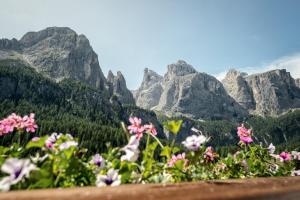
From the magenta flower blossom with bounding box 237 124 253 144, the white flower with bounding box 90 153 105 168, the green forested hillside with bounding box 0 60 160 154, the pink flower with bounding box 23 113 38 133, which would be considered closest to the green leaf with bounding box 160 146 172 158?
the white flower with bounding box 90 153 105 168

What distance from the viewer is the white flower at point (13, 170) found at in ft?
5.01

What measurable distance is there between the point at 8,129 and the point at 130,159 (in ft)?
6.68

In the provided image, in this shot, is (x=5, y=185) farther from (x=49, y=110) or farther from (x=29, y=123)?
(x=49, y=110)

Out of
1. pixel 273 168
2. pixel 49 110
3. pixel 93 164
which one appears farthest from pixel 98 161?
pixel 49 110

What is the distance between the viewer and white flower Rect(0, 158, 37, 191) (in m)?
1.53

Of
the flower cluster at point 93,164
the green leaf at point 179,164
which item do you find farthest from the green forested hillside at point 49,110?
the green leaf at point 179,164

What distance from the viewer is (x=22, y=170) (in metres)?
1.62

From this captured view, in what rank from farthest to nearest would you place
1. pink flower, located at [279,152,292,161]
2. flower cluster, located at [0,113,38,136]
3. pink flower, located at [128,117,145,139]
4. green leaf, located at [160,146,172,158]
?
pink flower, located at [279,152,292,161], flower cluster, located at [0,113,38,136], pink flower, located at [128,117,145,139], green leaf, located at [160,146,172,158]

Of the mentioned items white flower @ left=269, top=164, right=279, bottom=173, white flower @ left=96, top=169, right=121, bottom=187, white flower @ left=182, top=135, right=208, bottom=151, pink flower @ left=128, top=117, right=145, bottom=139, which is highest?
pink flower @ left=128, top=117, right=145, bottom=139

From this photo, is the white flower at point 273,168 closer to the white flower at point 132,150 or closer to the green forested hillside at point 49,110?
the white flower at point 132,150

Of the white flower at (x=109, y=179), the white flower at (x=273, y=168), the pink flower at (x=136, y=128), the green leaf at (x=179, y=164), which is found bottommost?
the white flower at (x=273, y=168)

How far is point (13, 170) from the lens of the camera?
5.17ft

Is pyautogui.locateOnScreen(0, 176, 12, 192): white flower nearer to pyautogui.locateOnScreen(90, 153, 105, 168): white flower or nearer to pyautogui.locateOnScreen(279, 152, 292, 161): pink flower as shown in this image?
pyautogui.locateOnScreen(90, 153, 105, 168): white flower

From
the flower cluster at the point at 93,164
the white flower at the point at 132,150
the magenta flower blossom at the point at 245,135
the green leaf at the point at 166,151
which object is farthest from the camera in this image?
the magenta flower blossom at the point at 245,135
